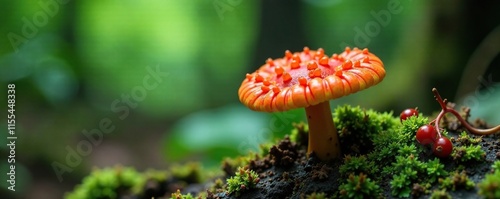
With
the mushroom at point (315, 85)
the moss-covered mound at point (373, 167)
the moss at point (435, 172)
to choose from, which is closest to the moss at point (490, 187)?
the moss-covered mound at point (373, 167)

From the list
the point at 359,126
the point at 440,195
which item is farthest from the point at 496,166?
the point at 359,126

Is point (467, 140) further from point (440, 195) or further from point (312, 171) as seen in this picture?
point (312, 171)

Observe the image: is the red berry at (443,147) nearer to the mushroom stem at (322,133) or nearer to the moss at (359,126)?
the moss at (359,126)

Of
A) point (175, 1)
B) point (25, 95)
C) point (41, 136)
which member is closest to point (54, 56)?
point (25, 95)

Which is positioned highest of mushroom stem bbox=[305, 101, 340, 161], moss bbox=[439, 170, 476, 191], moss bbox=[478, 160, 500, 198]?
mushroom stem bbox=[305, 101, 340, 161]

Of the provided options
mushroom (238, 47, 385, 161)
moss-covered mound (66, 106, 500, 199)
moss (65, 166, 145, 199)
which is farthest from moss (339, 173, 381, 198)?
moss (65, 166, 145, 199)

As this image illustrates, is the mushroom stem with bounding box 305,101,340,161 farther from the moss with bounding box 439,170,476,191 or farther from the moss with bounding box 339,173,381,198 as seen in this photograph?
the moss with bounding box 439,170,476,191
